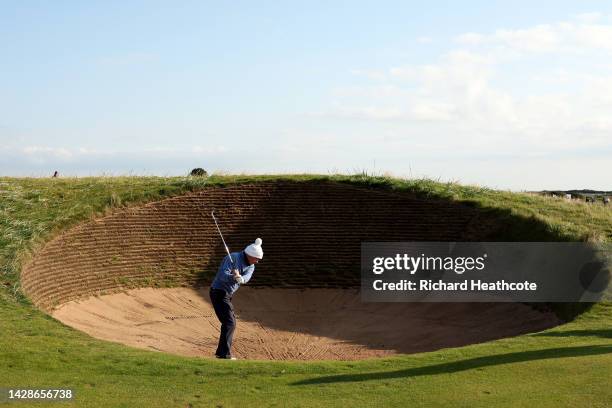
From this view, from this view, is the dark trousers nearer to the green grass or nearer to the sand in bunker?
the green grass

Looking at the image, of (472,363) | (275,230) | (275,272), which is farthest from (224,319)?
(275,230)

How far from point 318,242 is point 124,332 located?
34.1 feet

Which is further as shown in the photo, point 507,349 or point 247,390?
point 507,349

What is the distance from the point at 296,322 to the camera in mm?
25562

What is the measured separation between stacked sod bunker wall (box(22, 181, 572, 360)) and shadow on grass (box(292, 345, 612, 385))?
22.8 ft

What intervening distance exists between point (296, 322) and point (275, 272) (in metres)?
3.83

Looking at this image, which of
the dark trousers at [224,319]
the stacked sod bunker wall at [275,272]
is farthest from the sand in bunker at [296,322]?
the dark trousers at [224,319]

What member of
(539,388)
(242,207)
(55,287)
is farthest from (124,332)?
(539,388)

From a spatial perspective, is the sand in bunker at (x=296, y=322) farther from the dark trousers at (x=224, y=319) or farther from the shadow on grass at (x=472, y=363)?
the shadow on grass at (x=472, y=363)

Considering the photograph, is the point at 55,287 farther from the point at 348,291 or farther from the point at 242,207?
the point at 348,291

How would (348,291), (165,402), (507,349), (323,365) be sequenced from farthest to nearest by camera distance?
(348,291), (507,349), (323,365), (165,402)

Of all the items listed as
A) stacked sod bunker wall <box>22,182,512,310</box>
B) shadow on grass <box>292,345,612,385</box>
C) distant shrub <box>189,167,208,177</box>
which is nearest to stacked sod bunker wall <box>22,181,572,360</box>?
stacked sod bunker wall <box>22,182,512,310</box>

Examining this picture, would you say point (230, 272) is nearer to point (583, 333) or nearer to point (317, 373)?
point (317, 373)

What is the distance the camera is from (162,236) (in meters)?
28.7
